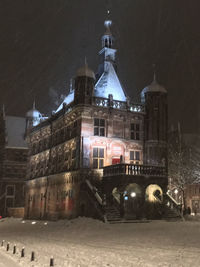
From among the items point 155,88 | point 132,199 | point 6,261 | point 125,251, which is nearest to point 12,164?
point 155,88

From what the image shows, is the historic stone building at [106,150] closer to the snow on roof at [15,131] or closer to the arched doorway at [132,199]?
the arched doorway at [132,199]

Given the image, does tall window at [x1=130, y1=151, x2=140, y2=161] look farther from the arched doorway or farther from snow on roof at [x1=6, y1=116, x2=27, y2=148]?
snow on roof at [x1=6, y1=116, x2=27, y2=148]

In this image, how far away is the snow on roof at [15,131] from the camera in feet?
206

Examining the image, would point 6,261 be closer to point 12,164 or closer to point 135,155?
point 135,155

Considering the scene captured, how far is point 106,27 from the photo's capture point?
45094mm

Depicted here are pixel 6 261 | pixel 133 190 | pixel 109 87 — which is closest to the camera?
pixel 6 261

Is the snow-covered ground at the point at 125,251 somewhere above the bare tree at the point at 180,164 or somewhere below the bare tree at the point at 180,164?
below

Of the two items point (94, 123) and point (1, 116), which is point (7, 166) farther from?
point (94, 123)

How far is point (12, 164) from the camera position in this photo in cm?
6138

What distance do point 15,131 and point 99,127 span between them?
32.5 m

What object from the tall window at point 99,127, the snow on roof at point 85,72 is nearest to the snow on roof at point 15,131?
the snow on roof at point 85,72

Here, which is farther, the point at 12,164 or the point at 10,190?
the point at 12,164

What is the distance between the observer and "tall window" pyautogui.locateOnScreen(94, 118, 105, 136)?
35969 mm

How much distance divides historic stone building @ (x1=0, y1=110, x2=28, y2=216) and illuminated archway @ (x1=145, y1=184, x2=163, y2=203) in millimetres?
33715
